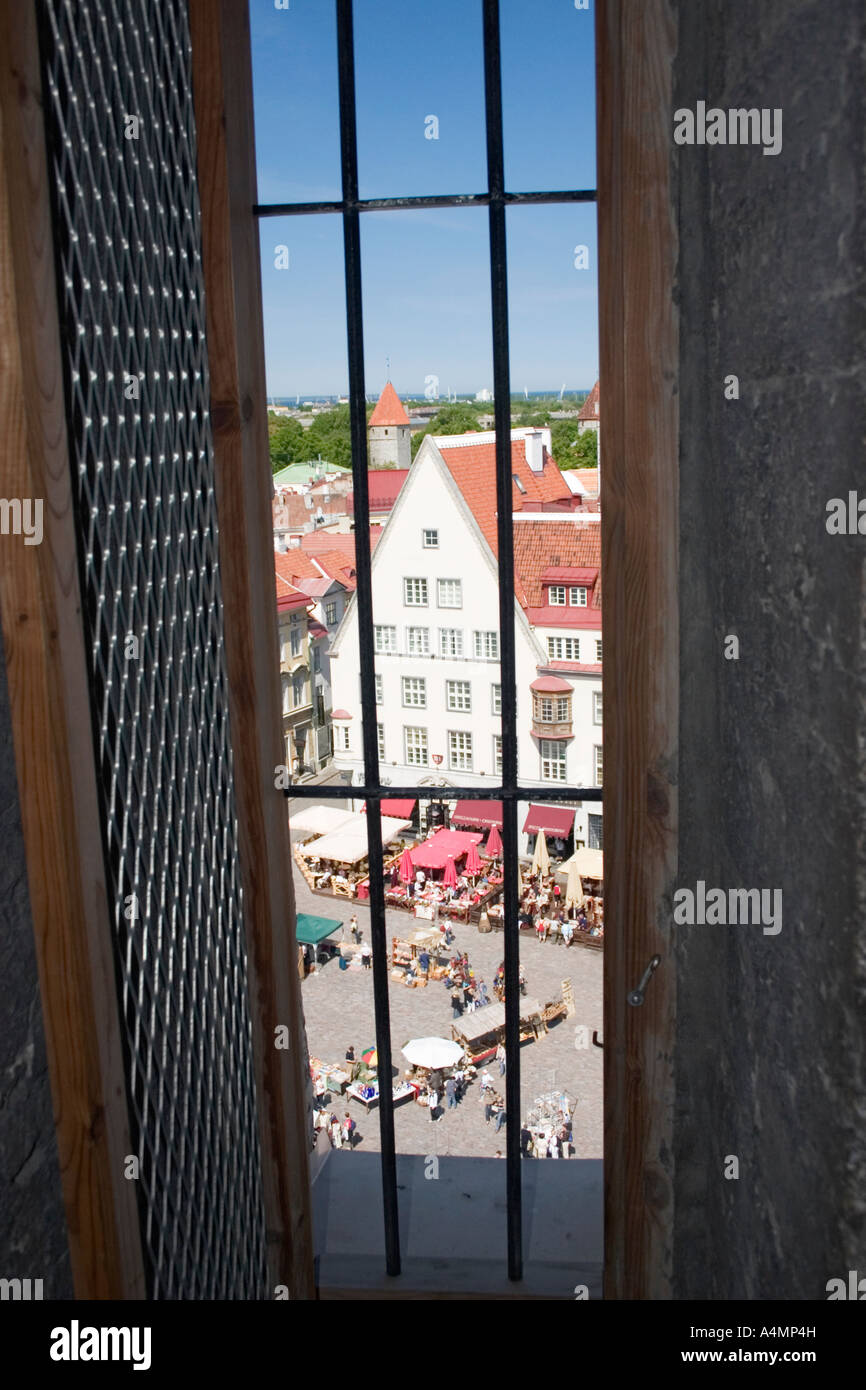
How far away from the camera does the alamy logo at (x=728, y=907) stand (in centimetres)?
147

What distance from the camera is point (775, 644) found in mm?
1408

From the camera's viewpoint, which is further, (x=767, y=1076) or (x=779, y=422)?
(x=767, y=1076)

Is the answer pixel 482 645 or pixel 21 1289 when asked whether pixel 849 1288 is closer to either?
pixel 21 1289

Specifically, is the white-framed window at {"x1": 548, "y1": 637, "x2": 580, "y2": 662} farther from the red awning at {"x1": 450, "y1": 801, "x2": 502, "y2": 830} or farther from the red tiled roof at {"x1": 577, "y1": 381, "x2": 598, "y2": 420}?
the red tiled roof at {"x1": 577, "y1": 381, "x2": 598, "y2": 420}

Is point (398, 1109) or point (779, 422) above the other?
point (779, 422)

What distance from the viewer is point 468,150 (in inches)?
89.7

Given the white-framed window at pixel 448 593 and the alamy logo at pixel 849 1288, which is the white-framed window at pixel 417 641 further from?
the alamy logo at pixel 849 1288

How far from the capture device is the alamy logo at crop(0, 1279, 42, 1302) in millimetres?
1471

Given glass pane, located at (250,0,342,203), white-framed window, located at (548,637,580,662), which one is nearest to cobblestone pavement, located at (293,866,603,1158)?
white-framed window, located at (548,637,580,662)

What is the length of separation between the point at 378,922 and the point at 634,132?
1.52 metres

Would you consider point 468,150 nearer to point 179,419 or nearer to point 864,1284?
point 179,419

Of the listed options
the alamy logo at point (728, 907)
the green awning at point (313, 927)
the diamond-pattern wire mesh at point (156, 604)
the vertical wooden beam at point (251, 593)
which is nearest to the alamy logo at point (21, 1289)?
the diamond-pattern wire mesh at point (156, 604)


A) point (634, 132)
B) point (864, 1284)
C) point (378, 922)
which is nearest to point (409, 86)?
point (634, 132)
